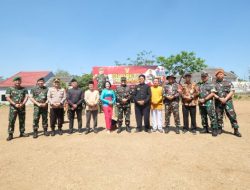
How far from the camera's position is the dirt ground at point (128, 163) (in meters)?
3.33

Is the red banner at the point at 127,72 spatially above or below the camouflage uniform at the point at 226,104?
above

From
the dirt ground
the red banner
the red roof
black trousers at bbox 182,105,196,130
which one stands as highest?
the red roof

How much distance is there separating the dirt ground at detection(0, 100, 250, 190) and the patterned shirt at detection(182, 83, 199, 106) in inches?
43.8

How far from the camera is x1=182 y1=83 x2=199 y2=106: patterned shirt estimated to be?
6.54m

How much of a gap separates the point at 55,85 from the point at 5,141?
239 centimetres

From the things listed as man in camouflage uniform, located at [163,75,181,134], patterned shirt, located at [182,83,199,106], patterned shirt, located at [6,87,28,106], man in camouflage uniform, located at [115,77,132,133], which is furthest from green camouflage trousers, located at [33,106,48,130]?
patterned shirt, located at [182,83,199,106]

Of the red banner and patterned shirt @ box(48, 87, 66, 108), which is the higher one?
the red banner

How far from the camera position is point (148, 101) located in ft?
22.8

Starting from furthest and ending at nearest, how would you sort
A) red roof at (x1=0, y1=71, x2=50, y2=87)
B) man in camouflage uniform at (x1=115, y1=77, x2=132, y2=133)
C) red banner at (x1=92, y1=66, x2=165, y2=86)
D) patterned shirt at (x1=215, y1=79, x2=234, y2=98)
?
1. red roof at (x1=0, y1=71, x2=50, y2=87)
2. red banner at (x1=92, y1=66, x2=165, y2=86)
3. man in camouflage uniform at (x1=115, y1=77, x2=132, y2=133)
4. patterned shirt at (x1=215, y1=79, x2=234, y2=98)

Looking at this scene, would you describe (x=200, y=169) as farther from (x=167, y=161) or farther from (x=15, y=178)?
(x=15, y=178)

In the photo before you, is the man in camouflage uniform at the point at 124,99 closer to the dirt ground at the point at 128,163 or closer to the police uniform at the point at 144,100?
the police uniform at the point at 144,100

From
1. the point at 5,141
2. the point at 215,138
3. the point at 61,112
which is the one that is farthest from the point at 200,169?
the point at 5,141

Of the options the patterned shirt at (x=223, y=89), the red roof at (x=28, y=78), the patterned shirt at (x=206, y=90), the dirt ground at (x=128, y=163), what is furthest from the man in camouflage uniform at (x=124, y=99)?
the red roof at (x=28, y=78)

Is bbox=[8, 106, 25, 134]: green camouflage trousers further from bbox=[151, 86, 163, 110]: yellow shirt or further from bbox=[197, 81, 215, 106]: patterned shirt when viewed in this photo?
bbox=[197, 81, 215, 106]: patterned shirt
